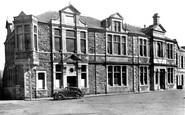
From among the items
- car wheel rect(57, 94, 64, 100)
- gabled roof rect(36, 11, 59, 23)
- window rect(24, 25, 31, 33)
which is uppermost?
gabled roof rect(36, 11, 59, 23)

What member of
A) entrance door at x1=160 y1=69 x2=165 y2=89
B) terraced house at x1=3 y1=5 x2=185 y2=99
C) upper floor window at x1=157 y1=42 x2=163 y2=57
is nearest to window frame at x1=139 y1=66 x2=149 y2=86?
terraced house at x1=3 y1=5 x2=185 y2=99

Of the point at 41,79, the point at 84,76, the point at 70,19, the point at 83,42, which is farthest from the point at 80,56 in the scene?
the point at 41,79

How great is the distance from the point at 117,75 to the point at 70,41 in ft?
26.1

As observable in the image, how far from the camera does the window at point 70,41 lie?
2238 centimetres

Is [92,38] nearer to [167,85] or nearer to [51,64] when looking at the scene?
[51,64]

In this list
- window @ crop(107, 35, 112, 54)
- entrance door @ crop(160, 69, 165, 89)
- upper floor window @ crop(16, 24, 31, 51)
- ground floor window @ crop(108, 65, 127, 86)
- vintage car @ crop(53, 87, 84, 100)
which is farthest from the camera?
entrance door @ crop(160, 69, 165, 89)

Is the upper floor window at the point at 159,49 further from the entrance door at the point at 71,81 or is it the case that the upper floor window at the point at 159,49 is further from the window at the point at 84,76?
the entrance door at the point at 71,81

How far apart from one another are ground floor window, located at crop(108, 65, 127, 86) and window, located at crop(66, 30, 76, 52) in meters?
5.74

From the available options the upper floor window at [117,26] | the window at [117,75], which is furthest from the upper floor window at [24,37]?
the window at [117,75]

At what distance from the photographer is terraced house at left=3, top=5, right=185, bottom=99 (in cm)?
2008

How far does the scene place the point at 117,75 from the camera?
2592cm

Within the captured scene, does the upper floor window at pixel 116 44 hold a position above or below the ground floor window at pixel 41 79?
above

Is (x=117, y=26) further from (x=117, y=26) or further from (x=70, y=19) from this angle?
(x=70, y=19)

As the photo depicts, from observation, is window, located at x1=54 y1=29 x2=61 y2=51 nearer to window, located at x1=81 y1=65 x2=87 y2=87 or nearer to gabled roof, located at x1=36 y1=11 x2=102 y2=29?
gabled roof, located at x1=36 y1=11 x2=102 y2=29
